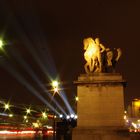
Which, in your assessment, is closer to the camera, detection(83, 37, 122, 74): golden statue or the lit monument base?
the lit monument base

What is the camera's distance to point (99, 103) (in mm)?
24719

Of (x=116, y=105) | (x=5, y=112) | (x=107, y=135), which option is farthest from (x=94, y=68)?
(x=5, y=112)

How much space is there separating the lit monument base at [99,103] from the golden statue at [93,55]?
1.26 meters

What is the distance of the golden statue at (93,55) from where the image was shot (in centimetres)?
2645

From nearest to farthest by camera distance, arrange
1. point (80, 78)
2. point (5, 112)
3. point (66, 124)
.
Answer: point (80, 78) → point (66, 124) → point (5, 112)

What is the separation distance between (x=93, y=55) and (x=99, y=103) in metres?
3.90

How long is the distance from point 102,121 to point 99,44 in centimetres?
589

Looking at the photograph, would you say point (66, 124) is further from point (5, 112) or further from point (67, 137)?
point (5, 112)

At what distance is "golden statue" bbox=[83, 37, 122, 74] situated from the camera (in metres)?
26.5

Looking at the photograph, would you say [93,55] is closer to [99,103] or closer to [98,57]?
[98,57]

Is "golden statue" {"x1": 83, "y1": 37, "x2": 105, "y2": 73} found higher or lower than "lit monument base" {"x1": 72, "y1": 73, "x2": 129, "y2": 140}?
higher

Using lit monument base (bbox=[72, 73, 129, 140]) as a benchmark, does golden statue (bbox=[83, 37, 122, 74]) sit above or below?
above

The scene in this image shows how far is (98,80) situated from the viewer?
81.8 ft

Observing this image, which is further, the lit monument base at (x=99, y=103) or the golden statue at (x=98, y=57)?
the golden statue at (x=98, y=57)
